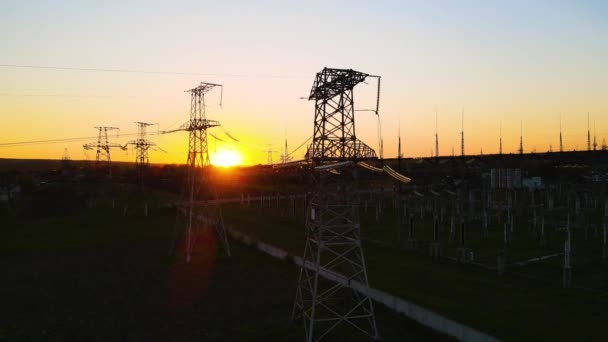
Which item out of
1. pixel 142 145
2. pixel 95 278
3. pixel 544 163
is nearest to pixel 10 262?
pixel 95 278

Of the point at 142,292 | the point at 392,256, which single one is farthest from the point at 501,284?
the point at 142,292

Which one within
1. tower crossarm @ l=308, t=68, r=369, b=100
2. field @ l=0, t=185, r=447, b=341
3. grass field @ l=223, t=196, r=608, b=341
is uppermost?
tower crossarm @ l=308, t=68, r=369, b=100

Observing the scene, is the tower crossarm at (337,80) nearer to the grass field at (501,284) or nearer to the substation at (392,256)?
the substation at (392,256)

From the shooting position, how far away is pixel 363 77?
52.5ft

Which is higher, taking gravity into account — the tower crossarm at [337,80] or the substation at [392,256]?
the tower crossarm at [337,80]

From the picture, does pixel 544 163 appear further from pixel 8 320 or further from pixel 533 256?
pixel 8 320

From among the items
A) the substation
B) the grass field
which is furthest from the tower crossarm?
the grass field

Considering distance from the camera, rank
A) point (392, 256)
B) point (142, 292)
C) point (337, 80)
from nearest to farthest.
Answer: point (337, 80), point (142, 292), point (392, 256)

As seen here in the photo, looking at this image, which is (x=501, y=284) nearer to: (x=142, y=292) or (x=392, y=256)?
(x=392, y=256)

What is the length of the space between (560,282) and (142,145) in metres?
55.3

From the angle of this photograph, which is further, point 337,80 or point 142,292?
point 142,292

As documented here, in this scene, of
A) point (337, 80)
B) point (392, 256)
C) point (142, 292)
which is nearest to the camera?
point (337, 80)

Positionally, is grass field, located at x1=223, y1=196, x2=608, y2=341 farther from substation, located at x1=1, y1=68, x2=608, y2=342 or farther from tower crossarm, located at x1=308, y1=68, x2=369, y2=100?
tower crossarm, located at x1=308, y1=68, x2=369, y2=100

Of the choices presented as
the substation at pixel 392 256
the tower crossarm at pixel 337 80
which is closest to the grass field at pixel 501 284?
the substation at pixel 392 256
